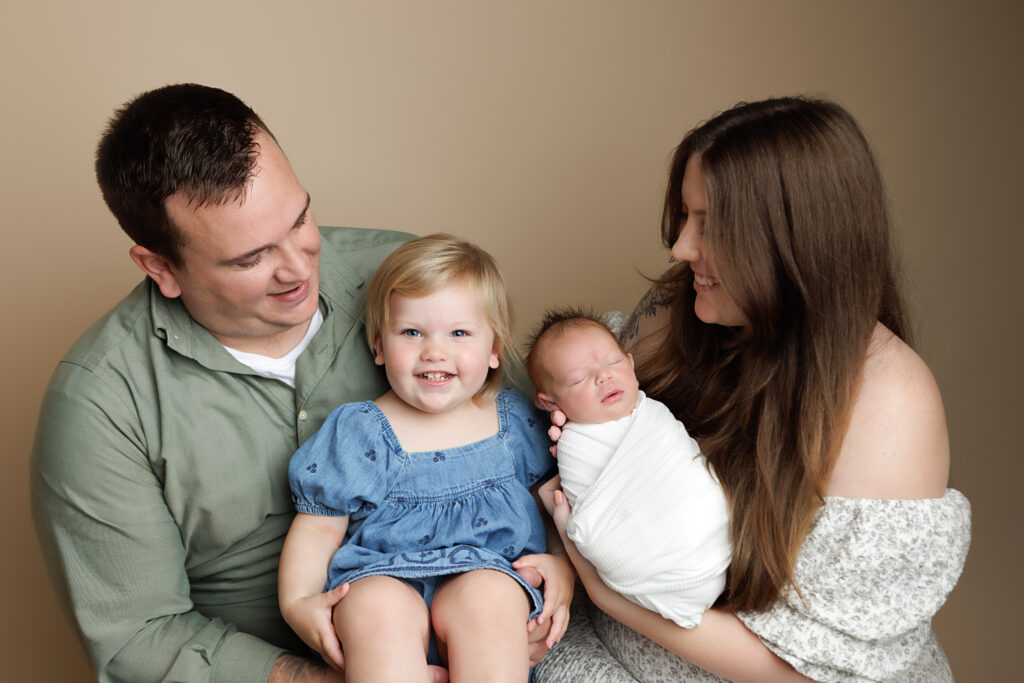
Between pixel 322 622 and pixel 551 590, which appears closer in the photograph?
pixel 322 622

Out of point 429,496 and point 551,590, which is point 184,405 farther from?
point 551,590

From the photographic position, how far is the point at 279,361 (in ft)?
6.91

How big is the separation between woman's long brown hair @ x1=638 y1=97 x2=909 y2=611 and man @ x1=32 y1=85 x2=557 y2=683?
89cm

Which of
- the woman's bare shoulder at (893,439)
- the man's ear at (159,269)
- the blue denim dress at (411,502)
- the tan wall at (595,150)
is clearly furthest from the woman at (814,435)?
the tan wall at (595,150)

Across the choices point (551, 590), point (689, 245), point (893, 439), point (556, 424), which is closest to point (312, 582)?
point (551, 590)

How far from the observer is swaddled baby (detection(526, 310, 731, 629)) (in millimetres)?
1724

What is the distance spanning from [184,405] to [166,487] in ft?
0.59

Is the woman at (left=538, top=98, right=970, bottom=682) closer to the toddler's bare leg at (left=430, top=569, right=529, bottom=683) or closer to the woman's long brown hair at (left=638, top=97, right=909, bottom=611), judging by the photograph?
the woman's long brown hair at (left=638, top=97, right=909, bottom=611)

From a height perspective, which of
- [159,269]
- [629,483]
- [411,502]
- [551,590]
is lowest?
[551,590]

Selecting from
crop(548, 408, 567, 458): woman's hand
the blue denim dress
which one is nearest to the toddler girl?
the blue denim dress

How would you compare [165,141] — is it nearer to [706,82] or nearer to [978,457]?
[706,82]

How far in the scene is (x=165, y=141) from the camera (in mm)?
1798

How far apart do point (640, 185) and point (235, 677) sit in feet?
6.59

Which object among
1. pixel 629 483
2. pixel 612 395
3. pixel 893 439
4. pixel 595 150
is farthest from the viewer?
pixel 595 150
